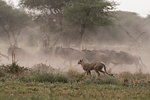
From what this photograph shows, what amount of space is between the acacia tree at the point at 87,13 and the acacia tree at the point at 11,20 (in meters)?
6.45

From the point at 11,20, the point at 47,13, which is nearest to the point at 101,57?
the point at 47,13

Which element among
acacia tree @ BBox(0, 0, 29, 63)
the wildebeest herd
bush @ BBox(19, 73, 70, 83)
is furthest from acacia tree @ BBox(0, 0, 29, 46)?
bush @ BBox(19, 73, 70, 83)

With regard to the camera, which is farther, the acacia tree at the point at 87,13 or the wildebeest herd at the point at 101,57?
the acacia tree at the point at 87,13

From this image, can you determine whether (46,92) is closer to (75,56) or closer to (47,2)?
(75,56)

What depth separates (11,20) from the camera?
32.6 m

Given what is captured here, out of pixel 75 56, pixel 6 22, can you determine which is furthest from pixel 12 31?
pixel 75 56

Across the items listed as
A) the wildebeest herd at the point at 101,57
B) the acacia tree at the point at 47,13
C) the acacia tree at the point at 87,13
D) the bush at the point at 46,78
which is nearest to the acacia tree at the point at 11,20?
the acacia tree at the point at 47,13

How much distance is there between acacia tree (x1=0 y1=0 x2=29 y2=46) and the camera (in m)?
32.0

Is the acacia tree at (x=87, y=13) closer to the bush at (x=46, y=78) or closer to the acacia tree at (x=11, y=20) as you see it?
the acacia tree at (x=11, y=20)

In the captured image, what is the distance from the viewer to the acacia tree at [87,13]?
89.4 ft

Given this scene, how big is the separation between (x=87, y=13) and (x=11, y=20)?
8.32 meters

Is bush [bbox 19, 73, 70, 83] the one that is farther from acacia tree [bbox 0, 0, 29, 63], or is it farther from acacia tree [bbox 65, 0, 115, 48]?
acacia tree [bbox 0, 0, 29, 63]

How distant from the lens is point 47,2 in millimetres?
29938

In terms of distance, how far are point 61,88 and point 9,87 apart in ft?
4.99
